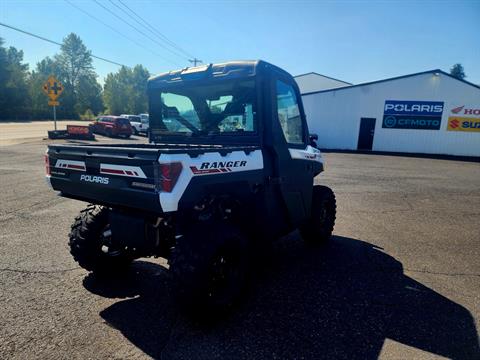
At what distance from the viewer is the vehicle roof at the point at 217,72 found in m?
3.41

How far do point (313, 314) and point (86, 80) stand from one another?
90.6 m

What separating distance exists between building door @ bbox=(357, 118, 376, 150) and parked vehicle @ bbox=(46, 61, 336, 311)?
22.2m

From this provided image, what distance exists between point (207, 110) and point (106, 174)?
5.21 ft

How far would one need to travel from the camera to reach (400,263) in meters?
4.53

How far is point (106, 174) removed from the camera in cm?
282

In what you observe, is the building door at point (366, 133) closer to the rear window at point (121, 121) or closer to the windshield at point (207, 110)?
the rear window at point (121, 121)

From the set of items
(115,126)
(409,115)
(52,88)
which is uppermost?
(52,88)

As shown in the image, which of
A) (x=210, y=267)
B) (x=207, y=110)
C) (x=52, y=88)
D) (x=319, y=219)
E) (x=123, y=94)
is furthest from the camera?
(x=123, y=94)

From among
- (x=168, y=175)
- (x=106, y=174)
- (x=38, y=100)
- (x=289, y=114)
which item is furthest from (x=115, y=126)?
(x=38, y=100)

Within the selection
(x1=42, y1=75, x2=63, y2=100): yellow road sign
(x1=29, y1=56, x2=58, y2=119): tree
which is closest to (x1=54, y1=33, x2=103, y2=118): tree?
(x1=29, y1=56, x2=58, y2=119): tree

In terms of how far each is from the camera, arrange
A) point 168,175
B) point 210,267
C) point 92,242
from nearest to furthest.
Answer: point 168,175 < point 210,267 < point 92,242

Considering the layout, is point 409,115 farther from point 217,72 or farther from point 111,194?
point 111,194

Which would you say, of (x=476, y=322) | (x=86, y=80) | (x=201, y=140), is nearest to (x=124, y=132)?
(x=201, y=140)

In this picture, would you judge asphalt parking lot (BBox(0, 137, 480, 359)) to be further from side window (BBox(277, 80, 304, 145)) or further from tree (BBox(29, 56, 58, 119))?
tree (BBox(29, 56, 58, 119))
